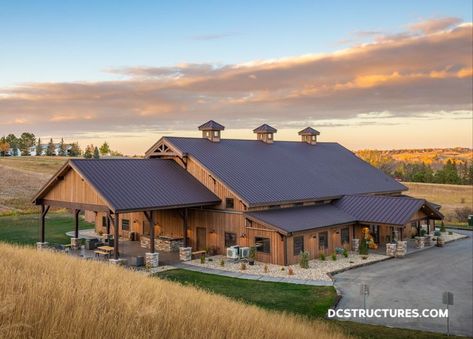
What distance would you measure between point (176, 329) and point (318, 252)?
2470cm

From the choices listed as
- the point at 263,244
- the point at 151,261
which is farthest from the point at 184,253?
the point at 263,244

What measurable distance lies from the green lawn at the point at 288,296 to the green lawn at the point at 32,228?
16.8 m

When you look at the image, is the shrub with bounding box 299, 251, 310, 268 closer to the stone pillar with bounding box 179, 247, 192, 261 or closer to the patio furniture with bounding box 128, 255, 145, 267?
the stone pillar with bounding box 179, 247, 192, 261

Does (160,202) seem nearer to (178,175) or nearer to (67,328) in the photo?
(178,175)

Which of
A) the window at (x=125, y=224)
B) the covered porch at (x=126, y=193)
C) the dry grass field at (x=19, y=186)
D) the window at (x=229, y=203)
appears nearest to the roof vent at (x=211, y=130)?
the covered porch at (x=126, y=193)

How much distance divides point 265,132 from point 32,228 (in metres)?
24.4

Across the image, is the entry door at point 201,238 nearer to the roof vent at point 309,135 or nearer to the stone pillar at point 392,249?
the stone pillar at point 392,249

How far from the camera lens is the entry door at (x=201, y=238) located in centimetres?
3342

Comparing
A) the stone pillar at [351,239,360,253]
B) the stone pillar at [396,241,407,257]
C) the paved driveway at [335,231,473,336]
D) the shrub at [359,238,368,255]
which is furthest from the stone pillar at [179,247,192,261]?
the stone pillar at [396,241,407,257]

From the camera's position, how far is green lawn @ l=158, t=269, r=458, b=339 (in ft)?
55.8

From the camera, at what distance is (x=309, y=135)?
164 feet

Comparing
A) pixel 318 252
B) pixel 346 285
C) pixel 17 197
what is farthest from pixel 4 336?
pixel 17 197

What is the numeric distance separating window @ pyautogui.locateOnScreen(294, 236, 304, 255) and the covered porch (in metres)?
6.47

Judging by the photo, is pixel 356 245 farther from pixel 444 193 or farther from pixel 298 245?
pixel 444 193
